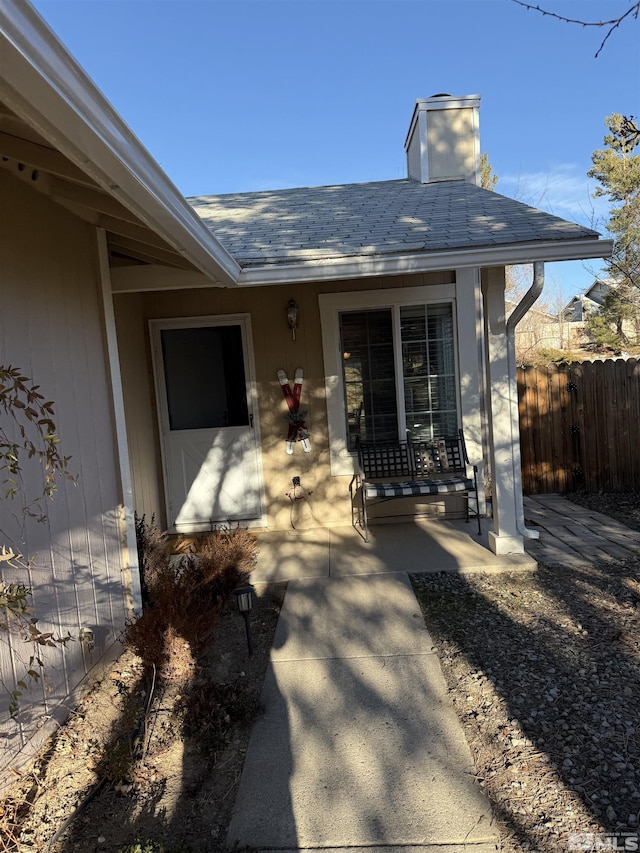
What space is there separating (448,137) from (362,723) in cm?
673

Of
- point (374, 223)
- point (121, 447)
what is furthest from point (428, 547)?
point (374, 223)

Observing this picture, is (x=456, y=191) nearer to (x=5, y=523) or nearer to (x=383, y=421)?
(x=383, y=421)

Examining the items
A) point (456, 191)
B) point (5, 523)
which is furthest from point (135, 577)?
point (456, 191)

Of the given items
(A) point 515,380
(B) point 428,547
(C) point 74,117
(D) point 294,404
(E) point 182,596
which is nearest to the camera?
(C) point 74,117

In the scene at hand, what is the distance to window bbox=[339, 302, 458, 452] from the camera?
5.55m

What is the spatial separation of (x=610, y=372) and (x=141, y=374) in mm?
5784

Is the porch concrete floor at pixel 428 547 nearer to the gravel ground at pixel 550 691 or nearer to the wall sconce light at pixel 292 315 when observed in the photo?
the gravel ground at pixel 550 691

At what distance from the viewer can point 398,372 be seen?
552 cm

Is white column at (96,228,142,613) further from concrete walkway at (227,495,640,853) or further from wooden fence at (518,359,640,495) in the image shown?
wooden fence at (518,359,640,495)

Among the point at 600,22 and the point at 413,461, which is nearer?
the point at 600,22

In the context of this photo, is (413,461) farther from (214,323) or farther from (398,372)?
(214,323)

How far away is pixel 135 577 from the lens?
11.9 feet

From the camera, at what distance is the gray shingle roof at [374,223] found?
3912 mm

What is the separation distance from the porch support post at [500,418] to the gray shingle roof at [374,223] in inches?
20.0
